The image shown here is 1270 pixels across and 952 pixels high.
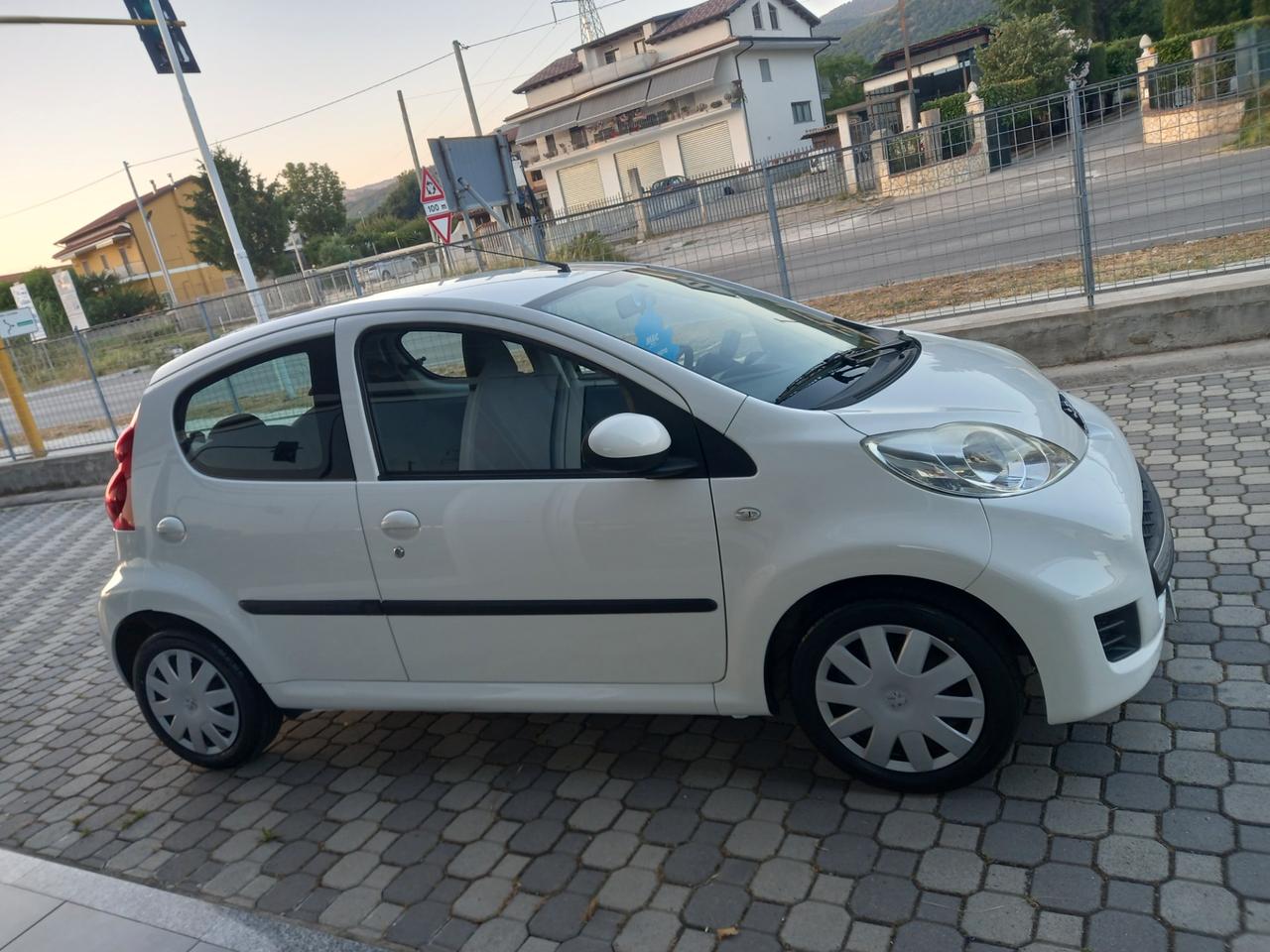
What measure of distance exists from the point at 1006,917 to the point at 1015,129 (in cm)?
583

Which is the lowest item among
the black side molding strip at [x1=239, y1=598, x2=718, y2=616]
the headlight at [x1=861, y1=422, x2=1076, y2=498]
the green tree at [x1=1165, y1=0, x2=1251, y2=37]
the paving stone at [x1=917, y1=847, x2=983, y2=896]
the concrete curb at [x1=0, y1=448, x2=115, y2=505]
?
the paving stone at [x1=917, y1=847, x2=983, y2=896]

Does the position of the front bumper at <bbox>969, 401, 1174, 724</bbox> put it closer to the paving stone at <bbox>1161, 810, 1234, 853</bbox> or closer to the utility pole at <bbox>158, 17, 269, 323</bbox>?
the paving stone at <bbox>1161, 810, 1234, 853</bbox>

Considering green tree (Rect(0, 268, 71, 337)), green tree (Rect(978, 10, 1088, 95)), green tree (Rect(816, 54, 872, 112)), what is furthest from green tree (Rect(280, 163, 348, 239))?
green tree (Rect(978, 10, 1088, 95))

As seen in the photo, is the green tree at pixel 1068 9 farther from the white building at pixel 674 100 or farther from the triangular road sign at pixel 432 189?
the triangular road sign at pixel 432 189

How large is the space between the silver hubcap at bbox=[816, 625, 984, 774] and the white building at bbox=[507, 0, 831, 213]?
173 ft

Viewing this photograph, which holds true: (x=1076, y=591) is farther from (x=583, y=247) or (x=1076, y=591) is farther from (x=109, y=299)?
(x=109, y=299)

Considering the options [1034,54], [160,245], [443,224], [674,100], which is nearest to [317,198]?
[160,245]

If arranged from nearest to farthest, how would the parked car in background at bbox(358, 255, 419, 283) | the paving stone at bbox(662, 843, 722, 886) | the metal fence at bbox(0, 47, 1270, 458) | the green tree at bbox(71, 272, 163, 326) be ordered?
1. the paving stone at bbox(662, 843, 722, 886)
2. the metal fence at bbox(0, 47, 1270, 458)
3. the parked car in background at bbox(358, 255, 419, 283)
4. the green tree at bbox(71, 272, 163, 326)

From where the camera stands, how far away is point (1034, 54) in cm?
3416

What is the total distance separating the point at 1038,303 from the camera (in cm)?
759

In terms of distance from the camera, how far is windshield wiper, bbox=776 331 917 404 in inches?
125

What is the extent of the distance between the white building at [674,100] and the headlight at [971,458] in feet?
172

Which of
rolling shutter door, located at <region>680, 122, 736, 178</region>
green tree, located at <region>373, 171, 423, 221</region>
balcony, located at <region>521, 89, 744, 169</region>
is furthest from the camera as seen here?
green tree, located at <region>373, 171, 423, 221</region>

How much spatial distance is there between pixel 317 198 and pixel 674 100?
3575 cm
